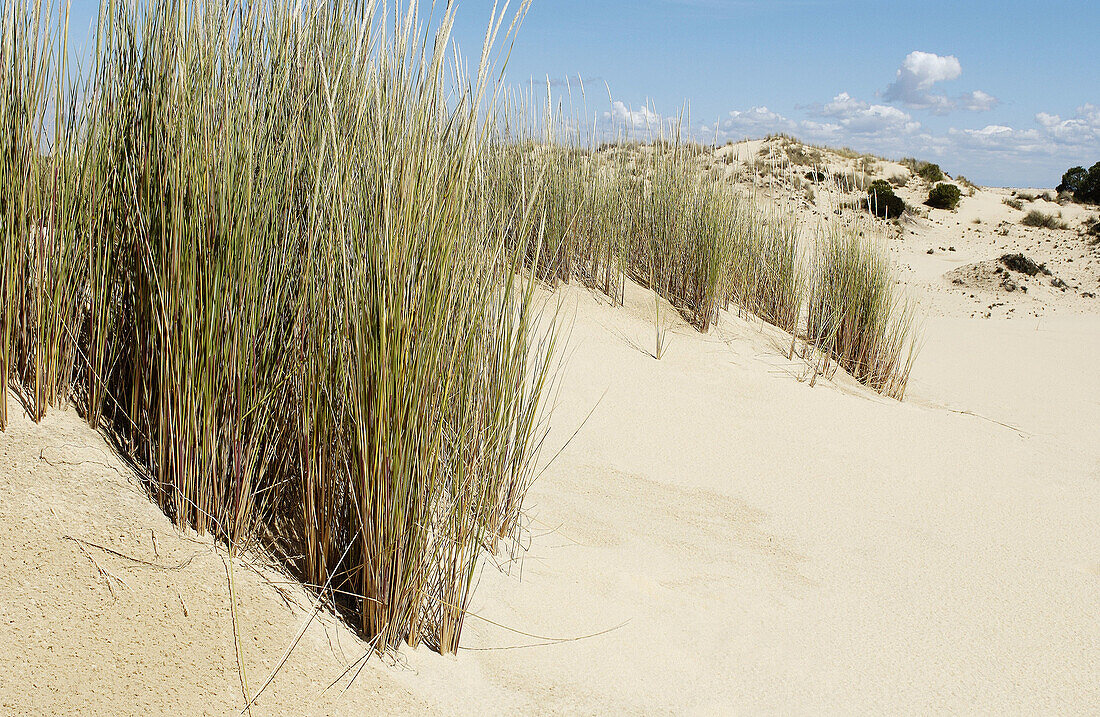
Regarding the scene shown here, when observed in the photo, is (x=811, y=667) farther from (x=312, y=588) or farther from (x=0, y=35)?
(x=0, y=35)

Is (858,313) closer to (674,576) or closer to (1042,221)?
(674,576)

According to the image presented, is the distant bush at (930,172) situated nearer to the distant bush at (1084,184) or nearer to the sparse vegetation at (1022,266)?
the distant bush at (1084,184)

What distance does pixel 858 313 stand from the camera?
5582 millimetres

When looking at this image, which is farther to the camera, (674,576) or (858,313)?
(858,313)

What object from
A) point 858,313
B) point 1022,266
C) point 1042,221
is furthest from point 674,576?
point 1042,221

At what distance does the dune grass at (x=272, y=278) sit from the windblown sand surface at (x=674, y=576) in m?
0.14

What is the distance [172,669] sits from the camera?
1.55 m

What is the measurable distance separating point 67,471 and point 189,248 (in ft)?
1.82

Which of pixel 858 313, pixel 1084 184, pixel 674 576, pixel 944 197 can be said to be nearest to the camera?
pixel 674 576

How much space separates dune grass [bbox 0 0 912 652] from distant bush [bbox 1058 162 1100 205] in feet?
74.8

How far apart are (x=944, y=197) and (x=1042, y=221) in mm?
2348

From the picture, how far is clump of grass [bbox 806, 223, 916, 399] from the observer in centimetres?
551

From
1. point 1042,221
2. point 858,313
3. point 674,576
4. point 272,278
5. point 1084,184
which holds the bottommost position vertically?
point 674,576

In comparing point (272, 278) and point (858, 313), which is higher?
point (272, 278)
